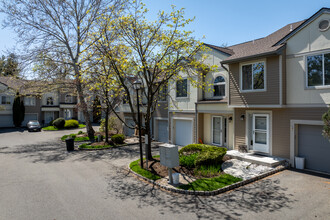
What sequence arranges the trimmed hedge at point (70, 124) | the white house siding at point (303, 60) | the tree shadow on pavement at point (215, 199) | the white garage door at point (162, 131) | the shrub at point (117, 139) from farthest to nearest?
the trimmed hedge at point (70, 124) → the white garage door at point (162, 131) → the shrub at point (117, 139) → the white house siding at point (303, 60) → the tree shadow on pavement at point (215, 199)

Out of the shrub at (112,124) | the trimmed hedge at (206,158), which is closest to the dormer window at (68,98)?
the shrub at (112,124)

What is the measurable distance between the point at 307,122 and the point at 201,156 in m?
→ 5.13

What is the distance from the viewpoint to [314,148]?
9.64m

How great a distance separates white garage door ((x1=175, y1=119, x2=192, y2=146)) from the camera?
624 inches

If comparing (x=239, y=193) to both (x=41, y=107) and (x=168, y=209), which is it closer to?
(x=168, y=209)

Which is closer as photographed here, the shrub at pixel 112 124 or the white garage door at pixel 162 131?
the white garage door at pixel 162 131

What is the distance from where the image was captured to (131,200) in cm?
700

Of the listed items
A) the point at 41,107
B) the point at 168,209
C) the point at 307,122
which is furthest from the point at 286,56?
the point at 41,107

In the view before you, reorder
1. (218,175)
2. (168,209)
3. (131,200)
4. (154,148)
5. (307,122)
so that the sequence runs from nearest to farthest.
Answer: (168,209) → (131,200) → (218,175) → (307,122) → (154,148)

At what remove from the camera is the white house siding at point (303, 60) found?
928 cm

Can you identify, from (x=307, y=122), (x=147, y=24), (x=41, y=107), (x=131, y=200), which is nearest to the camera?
(x=131, y=200)

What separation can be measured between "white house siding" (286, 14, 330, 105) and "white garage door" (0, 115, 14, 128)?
39724 millimetres

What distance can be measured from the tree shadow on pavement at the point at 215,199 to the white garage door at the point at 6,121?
34716 mm

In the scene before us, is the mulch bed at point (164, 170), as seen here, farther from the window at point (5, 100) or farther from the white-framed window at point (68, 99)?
the white-framed window at point (68, 99)
